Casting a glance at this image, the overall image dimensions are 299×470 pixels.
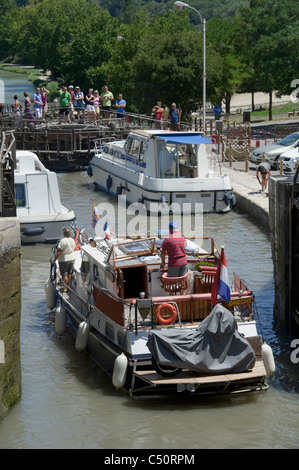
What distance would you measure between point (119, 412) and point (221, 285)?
2547mm

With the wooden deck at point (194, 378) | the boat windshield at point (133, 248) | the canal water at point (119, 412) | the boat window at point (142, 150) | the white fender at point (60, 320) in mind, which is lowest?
the canal water at point (119, 412)

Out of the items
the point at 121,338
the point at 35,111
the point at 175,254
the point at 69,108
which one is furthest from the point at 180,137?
the point at 35,111

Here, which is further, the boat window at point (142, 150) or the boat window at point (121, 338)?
the boat window at point (142, 150)

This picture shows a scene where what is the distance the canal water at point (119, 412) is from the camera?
12500 millimetres

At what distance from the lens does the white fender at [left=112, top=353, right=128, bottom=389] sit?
13.3 m

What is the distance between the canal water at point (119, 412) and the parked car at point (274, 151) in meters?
16.3

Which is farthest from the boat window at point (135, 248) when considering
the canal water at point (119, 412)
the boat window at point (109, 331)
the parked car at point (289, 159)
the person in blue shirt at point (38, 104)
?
the person in blue shirt at point (38, 104)

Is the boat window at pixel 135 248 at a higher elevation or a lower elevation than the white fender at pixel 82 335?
higher

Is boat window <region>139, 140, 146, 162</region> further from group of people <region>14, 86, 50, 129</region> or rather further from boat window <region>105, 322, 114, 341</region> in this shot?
boat window <region>105, 322, 114, 341</region>

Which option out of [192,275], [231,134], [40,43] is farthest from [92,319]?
[40,43]

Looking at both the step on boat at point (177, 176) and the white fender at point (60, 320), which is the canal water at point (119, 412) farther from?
the step on boat at point (177, 176)

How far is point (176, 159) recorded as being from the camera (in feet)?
90.9

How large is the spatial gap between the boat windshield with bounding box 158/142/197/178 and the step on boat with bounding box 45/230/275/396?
38.8 feet
